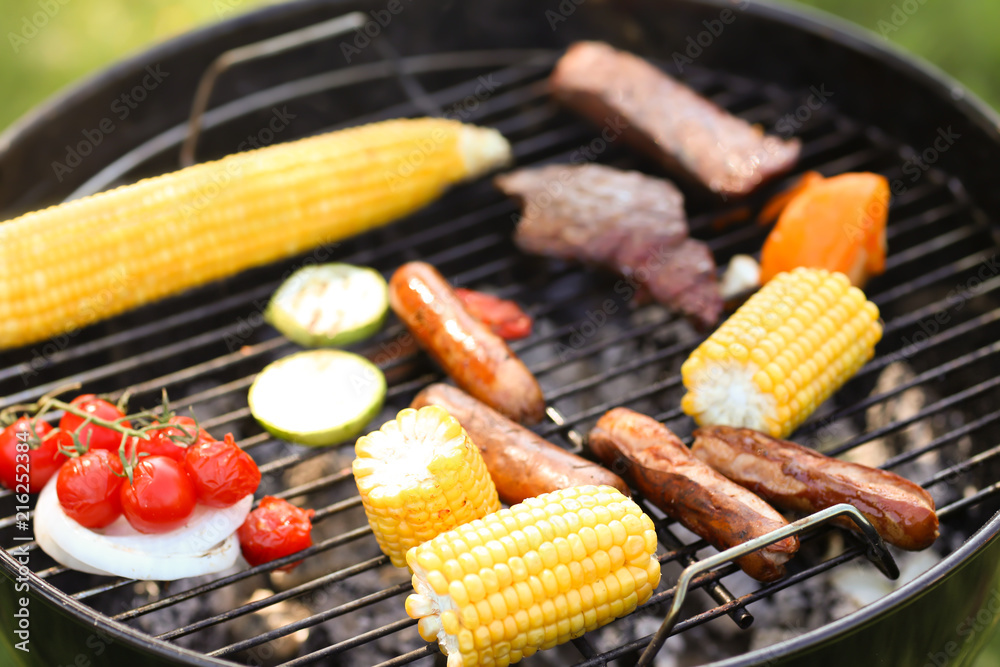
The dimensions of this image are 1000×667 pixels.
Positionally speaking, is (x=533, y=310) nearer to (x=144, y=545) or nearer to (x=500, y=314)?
(x=500, y=314)

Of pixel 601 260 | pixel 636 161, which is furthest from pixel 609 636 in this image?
pixel 636 161

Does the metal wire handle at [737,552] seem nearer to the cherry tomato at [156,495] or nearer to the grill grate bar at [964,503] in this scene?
the grill grate bar at [964,503]

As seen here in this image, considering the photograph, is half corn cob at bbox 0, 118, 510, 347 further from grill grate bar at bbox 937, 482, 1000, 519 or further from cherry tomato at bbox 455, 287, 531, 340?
grill grate bar at bbox 937, 482, 1000, 519

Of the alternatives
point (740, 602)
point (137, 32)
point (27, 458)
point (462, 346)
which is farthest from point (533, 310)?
point (137, 32)

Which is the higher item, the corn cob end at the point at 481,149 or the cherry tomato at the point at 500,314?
the corn cob end at the point at 481,149

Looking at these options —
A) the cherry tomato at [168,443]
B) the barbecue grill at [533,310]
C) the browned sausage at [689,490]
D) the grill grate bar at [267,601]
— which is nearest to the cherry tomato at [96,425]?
the cherry tomato at [168,443]

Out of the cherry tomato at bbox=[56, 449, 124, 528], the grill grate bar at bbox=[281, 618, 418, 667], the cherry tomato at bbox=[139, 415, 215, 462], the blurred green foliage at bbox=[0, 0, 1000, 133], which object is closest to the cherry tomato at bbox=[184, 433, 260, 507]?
the cherry tomato at bbox=[139, 415, 215, 462]
